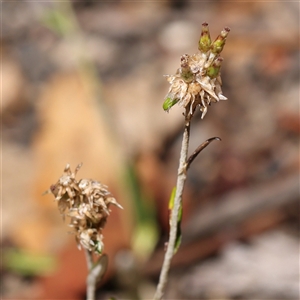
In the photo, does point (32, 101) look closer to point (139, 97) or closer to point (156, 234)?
point (139, 97)

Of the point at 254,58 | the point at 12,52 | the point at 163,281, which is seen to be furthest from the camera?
the point at 12,52

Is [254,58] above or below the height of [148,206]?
above

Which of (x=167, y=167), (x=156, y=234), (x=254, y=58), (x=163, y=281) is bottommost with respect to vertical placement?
(x=163, y=281)

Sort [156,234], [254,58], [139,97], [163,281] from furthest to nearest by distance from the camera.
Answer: [254,58], [139,97], [156,234], [163,281]

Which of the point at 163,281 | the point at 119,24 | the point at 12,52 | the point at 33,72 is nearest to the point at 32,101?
the point at 33,72

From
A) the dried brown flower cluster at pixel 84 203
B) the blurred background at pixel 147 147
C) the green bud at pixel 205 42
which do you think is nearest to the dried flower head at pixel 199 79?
the green bud at pixel 205 42

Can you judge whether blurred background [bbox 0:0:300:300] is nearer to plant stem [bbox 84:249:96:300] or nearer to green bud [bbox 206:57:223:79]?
plant stem [bbox 84:249:96:300]

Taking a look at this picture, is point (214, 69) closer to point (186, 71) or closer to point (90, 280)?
point (186, 71)
